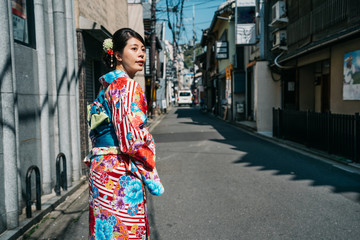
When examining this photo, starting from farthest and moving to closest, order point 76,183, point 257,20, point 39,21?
point 257,20
point 76,183
point 39,21

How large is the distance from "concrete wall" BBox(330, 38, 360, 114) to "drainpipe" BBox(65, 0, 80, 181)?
7927 mm

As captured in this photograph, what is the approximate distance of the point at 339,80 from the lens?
10.0m

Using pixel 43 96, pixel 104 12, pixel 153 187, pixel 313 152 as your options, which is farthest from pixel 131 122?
pixel 313 152

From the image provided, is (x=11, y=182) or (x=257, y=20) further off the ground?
(x=257, y=20)

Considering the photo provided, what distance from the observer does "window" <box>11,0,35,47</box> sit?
4.55m

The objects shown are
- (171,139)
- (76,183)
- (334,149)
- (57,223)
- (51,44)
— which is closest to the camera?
(57,223)

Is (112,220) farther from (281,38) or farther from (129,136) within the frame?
(281,38)

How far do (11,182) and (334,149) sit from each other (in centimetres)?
793

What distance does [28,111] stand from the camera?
4.70 m

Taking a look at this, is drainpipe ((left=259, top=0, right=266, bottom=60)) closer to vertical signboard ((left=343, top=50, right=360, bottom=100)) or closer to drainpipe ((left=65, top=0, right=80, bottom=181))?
vertical signboard ((left=343, top=50, right=360, bottom=100))

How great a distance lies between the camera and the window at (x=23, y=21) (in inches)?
179

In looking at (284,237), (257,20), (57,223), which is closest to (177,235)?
(284,237)

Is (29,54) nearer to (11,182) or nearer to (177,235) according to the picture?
(11,182)

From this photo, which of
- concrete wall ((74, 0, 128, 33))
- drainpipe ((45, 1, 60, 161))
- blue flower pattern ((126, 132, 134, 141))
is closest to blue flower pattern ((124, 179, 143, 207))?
blue flower pattern ((126, 132, 134, 141))
